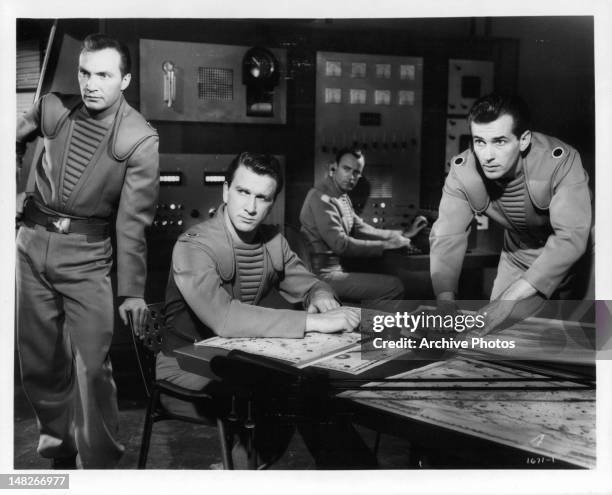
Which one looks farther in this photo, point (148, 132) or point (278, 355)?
point (148, 132)

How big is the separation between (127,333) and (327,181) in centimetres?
101

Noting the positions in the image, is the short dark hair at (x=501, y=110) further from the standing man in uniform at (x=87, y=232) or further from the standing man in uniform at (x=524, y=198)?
the standing man in uniform at (x=87, y=232)

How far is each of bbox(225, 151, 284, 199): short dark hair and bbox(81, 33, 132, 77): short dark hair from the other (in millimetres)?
558

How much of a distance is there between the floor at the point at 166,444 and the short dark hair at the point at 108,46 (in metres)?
1.23

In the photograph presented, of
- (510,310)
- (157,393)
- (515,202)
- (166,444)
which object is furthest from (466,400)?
(166,444)

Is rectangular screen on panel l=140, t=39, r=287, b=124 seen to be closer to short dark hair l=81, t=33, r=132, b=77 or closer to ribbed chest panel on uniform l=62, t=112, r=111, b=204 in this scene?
short dark hair l=81, t=33, r=132, b=77

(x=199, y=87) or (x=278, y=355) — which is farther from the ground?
(x=199, y=87)

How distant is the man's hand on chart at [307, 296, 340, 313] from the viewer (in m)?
2.73

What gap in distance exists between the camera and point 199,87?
109 inches

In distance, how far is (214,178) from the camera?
2744mm

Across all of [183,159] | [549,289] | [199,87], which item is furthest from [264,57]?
[549,289]

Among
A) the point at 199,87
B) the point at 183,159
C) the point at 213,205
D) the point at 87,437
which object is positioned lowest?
the point at 87,437

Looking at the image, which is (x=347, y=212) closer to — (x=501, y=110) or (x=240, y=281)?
(x=240, y=281)

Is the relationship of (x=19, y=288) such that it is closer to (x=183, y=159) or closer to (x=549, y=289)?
(x=183, y=159)
